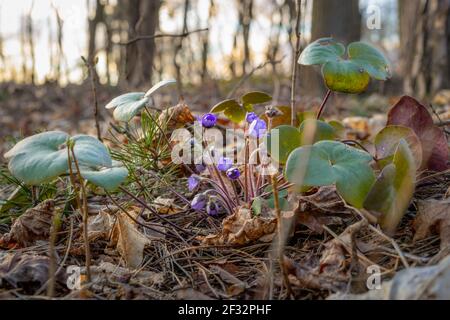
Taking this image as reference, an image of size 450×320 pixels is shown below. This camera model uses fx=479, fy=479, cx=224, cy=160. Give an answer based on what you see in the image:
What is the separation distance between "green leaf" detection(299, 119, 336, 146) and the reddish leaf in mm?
288

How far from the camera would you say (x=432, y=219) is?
1.24 meters

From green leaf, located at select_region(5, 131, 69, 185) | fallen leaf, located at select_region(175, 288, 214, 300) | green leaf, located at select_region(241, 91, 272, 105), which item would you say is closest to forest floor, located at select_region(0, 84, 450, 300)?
fallen leaf, located at select_region(175, 288, 214, 300)

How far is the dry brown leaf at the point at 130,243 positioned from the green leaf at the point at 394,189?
0.60 metres

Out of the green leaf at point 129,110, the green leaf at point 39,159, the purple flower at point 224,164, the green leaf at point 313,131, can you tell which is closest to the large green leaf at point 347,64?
the green leaf at point 313,131

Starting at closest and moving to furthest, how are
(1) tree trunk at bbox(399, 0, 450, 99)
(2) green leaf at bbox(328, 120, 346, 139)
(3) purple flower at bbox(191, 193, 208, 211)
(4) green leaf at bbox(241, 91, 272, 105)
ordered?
1. (3) purple flower at bbox(191, 193, 208, 211)
2. (4) green leaf at bbox(241, 91, 272, 105)
3. (2) green leaf at bbox(328, 120, 346, 139)
4. (1) tree trunk at bbox(399, 0, 450, 99)

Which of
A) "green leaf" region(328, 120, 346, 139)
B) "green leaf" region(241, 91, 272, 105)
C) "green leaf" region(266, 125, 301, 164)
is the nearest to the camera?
"green leaf" region(266, 125, 301, 164)

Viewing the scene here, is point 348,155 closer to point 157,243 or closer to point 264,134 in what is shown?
point 264,134

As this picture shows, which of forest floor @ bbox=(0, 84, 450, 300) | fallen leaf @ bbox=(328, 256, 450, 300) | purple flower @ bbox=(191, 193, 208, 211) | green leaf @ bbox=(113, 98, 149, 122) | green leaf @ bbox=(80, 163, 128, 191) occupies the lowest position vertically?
forest floor @ bbox=(0, 84, 450, 300)

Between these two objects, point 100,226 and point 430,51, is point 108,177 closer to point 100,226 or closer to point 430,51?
point 100,226

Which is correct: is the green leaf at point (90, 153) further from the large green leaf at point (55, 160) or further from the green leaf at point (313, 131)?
the green leaf at point (313, 131)

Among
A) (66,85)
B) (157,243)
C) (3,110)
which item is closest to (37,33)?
(66,85)

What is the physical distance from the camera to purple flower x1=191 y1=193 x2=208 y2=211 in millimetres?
1398

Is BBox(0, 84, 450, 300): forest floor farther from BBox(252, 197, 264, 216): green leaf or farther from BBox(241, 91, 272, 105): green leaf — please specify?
BBox(241, 91, 272, 105): green leaf
